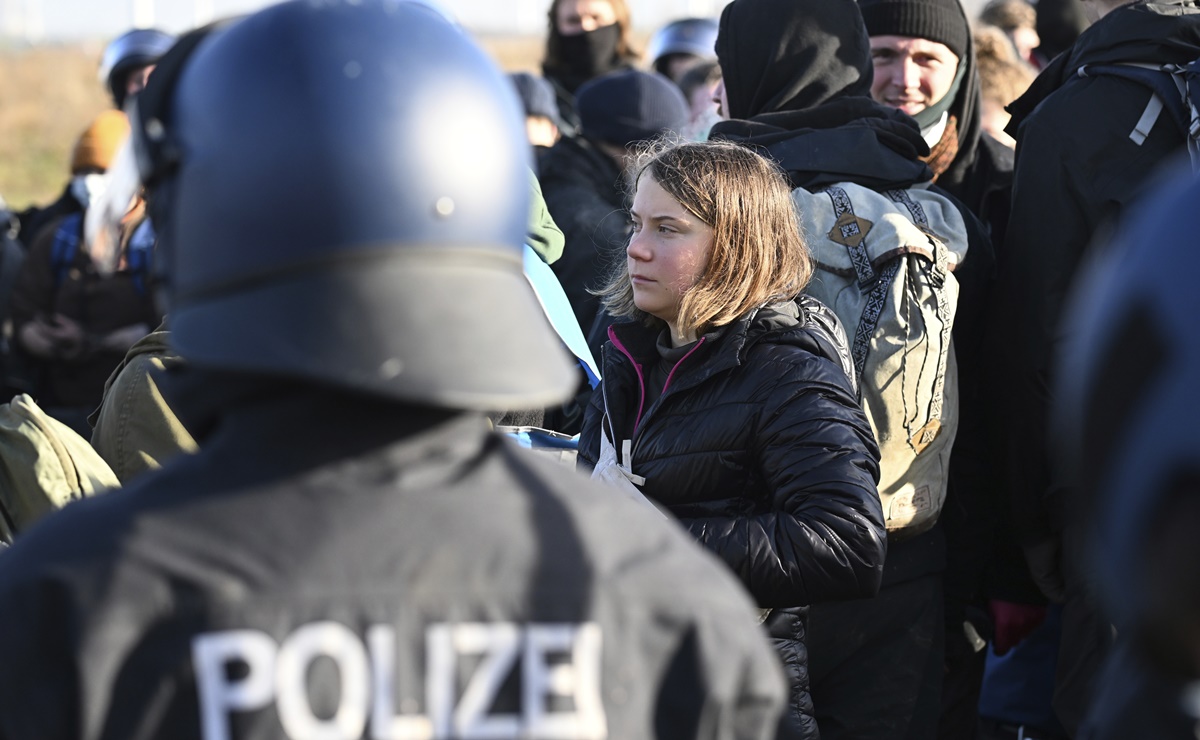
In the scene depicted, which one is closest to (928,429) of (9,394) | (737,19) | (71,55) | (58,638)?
(737,19)

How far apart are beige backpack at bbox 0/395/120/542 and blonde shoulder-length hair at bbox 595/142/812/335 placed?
50.4 inches

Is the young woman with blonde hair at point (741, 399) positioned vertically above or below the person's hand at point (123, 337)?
above

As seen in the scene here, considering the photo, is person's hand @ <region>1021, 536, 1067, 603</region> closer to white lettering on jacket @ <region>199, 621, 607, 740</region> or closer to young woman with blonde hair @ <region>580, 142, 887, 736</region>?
young woman with blonde hair @ <region>580, 142, 887, 736</region>

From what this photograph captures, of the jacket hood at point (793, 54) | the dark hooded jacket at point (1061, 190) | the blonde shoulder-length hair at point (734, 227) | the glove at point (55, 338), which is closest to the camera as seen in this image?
the blonde shoulder-length hair at point (734, 227)

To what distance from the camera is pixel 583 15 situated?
280 inches

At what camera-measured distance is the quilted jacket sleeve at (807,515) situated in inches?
119

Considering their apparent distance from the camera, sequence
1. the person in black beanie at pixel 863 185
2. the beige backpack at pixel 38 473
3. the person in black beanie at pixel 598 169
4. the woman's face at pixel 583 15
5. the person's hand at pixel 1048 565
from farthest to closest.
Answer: the woman's face at pixel 583 15, the person in black beanie at pixel 598 169, the person's hand at pixel 1048 565, the person in black beanie at pixel 863 185, the beige backpack at pixel 38 473

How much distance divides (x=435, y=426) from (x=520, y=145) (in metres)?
0.34

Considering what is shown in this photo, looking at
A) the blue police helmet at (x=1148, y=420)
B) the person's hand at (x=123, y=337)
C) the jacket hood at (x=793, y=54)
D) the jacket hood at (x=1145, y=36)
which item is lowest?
the person's hand at (x=123, y=337)

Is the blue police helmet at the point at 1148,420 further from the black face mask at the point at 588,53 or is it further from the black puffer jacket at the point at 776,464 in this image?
the black face mask at the point at 588,53

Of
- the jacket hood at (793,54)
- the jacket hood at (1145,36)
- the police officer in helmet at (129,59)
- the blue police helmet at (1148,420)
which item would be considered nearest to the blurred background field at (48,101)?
the police officer in helmet at (129,59)

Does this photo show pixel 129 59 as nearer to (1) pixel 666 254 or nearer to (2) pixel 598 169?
A: (2) pixel 598 169

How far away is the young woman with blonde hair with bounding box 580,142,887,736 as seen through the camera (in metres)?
3.06

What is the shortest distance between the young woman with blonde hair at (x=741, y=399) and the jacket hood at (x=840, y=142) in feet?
1.48
